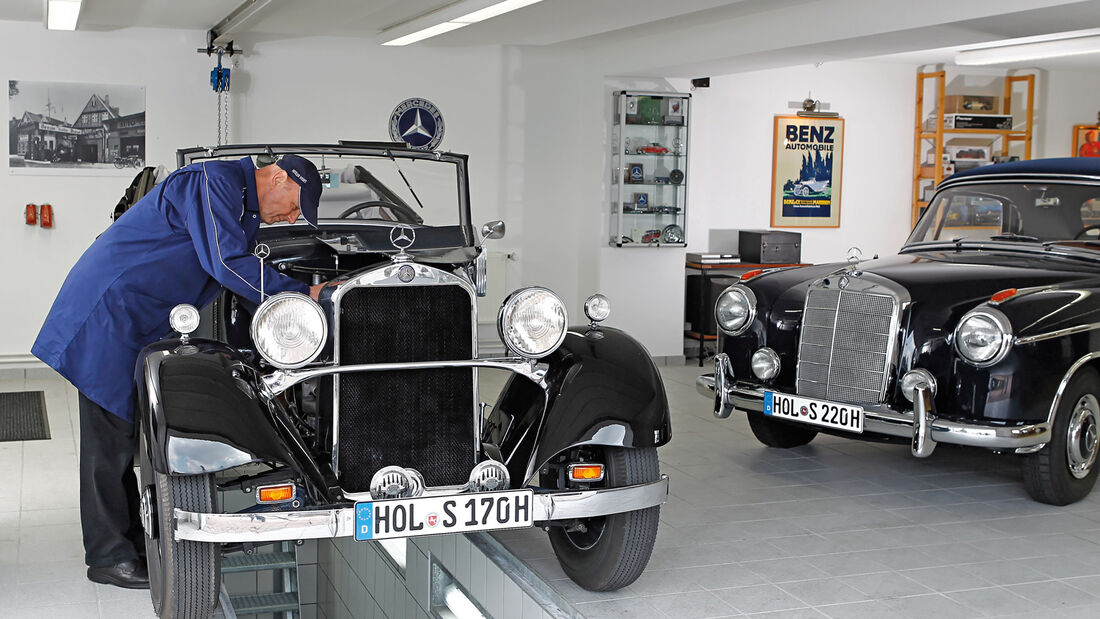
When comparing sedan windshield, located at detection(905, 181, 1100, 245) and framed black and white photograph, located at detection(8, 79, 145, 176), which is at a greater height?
framed black and white photograph, located at detection(8, 79, 145, 176)

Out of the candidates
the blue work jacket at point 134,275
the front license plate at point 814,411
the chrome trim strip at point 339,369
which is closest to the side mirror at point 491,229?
the chrome trim strip at point 339,369

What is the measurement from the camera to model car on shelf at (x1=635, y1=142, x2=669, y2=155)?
8.64m

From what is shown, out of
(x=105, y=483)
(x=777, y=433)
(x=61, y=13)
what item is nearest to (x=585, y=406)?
(x=105, y=483)

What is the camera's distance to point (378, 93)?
8.55 m

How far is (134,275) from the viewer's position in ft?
11.4

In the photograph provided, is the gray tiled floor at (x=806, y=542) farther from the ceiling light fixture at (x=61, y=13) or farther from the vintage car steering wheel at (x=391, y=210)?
the ceiling light fixture at (x=61, y=13)

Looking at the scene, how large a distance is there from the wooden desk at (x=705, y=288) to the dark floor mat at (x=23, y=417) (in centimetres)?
503

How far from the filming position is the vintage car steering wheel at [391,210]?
4590 millimetres

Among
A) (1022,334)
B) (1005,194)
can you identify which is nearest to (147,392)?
(1022,334)

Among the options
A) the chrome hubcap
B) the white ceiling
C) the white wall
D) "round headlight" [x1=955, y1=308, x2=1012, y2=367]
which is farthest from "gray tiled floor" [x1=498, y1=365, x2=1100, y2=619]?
the white wall

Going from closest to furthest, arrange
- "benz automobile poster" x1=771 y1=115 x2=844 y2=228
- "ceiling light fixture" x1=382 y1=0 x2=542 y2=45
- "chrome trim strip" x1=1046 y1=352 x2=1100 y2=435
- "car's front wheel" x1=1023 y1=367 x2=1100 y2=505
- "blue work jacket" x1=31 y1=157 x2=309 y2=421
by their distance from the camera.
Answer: "blue work jacket" x1=31 y1=157 x2=309 y2=421 → "chrome trim strip" x1=1046 y1=352 x2=1100 y2=435 → "car's front wheel" x1=1023 y1=367 x2=1100 y2=505 → "ceiling light fixture" x1=382 y1=0 x2=542 y2=45 → "benz automobile poster" x1=771 y1=115 x2=844 y2=228

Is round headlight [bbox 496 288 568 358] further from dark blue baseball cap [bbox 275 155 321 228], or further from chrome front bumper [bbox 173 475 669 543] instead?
dark blue baseball cap [bbox 275 155 321 228]

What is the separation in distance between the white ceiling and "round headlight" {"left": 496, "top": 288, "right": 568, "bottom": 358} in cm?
344

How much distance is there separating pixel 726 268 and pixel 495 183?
2.17 m
